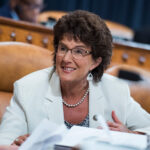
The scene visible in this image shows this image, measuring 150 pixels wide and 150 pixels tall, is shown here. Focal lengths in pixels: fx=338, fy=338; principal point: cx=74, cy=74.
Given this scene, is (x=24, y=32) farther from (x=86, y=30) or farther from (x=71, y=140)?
(x=71, y=140)

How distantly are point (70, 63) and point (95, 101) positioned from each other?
0.97ft

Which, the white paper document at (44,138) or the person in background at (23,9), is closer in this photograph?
the white paper document at (44,138)

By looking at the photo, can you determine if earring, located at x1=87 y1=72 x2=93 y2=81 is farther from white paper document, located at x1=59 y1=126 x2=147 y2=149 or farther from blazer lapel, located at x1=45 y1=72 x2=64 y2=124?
white paper document, located at x1=59 y1=126 x2=147 y2=149

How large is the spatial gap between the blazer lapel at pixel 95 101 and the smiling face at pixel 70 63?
6.5 inches

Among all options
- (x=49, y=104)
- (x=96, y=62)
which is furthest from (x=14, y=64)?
(x=96, y=62)

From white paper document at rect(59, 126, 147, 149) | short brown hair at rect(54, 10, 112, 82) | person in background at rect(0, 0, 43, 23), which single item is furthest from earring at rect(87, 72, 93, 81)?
person in background at rect(0, 0, 43, 23)

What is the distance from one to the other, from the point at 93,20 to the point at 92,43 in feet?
0.41

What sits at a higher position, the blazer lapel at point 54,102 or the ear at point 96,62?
the ear at point 96,62

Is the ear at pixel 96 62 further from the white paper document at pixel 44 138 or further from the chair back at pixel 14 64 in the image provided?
the white paper document at pixel 44 138

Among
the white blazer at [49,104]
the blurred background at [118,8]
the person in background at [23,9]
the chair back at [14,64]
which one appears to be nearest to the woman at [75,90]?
the white blazer at [49,104]

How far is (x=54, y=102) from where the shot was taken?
5.84ft

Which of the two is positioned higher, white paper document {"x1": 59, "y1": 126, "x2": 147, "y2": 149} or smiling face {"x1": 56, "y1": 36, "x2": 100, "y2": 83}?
smiling face {"x1": 56, "y1": 36, "x2": 100, "y2": 83}

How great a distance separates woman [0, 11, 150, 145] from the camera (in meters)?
1.70

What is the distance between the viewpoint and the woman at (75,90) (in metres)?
1.70
